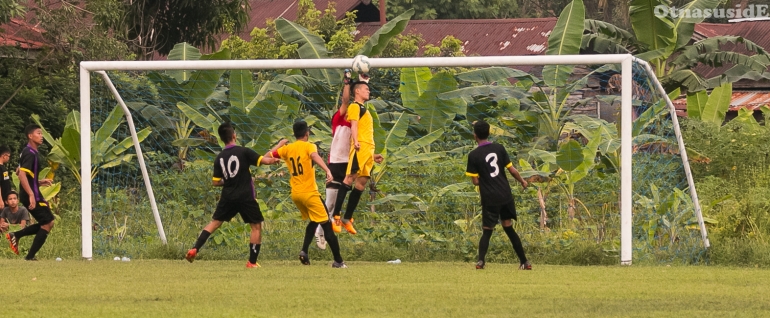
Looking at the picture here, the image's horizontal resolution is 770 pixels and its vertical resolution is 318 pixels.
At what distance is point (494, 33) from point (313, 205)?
29527mm

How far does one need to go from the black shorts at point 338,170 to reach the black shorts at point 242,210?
1.09m

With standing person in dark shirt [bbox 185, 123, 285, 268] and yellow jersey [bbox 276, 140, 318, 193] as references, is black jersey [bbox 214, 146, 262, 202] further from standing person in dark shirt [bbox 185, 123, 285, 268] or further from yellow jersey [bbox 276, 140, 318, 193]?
yellow jersey [bbox 276, 140, 318, 193]

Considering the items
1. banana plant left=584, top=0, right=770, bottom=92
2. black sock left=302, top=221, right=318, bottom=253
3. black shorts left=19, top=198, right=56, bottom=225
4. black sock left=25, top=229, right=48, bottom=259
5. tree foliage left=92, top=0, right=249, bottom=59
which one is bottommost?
black sock left=25, top=229, right=48, bottom=259

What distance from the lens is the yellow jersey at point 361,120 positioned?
12.5 metres

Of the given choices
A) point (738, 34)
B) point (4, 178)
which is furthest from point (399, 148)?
point (738, 34)

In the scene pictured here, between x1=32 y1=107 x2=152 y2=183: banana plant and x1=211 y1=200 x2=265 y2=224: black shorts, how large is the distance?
3560mm

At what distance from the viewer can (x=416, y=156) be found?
Answer: 51.1ft

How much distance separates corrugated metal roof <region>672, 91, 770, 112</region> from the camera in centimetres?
2775

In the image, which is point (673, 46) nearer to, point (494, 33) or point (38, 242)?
point (38, 242)

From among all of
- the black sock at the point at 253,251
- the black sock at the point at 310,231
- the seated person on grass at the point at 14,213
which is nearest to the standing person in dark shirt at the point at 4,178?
the seated person on grass at the point at 14,213

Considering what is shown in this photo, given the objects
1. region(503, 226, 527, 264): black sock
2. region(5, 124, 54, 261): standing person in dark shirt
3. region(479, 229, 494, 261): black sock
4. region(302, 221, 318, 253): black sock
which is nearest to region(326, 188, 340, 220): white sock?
region(302, 221, 318, 253): black sock

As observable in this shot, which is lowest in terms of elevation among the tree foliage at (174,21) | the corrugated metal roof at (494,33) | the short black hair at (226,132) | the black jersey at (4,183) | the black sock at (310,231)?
the black sock at (310,231)

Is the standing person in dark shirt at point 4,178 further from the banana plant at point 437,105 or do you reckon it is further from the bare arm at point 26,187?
the banana plant at point 437,105

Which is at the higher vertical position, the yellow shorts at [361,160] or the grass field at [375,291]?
the yellow shorts at [361,160]
